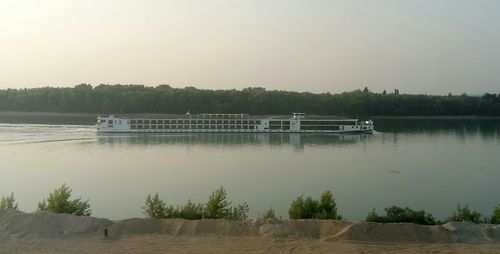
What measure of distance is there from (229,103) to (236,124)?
48.3 feet

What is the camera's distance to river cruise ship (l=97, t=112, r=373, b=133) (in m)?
34.9

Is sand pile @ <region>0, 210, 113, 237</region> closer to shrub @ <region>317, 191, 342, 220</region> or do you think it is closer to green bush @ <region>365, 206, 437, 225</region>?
shrub @ <region>317, 191, 342, 220</region>

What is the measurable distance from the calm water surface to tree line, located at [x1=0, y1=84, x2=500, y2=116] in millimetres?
18535

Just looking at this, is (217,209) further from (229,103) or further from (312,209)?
(229,103)

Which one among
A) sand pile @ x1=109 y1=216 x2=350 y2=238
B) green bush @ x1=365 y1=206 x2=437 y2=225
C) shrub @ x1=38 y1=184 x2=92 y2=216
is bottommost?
green bush @ x1=365 y1=206 x2=437 y2=225

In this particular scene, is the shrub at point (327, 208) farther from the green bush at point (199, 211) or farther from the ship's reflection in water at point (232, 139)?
the ship's reflection in water at point (232, 139)

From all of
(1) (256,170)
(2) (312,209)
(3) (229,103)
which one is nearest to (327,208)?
(2) (312,209)

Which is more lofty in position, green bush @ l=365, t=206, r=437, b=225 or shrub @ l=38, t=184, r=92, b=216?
shrub @ l=38, t=184, r=92, b=216

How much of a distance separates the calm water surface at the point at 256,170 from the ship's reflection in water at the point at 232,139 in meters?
0.11

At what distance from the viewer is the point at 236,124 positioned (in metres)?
36.2

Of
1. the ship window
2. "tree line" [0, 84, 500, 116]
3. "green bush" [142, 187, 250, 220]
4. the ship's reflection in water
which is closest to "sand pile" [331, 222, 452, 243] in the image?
"green bush" [142, 187, 250, 220]

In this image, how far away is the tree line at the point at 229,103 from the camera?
49094mm

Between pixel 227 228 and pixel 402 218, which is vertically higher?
pixel 227 228

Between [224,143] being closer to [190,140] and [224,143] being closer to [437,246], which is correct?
[190,140]
